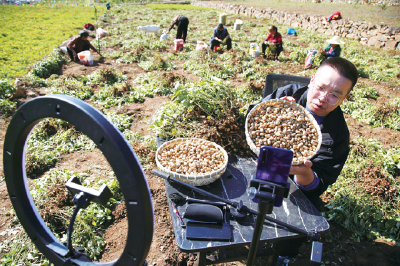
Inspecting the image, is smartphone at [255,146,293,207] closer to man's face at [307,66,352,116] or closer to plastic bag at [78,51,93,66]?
man's face at [307,66,352,116]

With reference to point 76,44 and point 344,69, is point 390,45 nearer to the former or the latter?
point 344,69

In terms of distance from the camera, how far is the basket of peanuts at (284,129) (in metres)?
1.78

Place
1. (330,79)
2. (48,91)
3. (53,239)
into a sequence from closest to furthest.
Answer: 1. (53,239)
2. (330,79)
3. (48,91)

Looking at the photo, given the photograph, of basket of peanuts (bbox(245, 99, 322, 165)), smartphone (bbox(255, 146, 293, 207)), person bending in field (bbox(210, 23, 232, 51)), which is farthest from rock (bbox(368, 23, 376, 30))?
smartphone (bbox(255, 146, 293, 207))

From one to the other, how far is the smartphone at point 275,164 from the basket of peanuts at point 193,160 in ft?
2.69

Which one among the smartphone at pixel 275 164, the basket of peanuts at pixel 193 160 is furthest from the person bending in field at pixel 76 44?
the smartphone at pixel 275 164

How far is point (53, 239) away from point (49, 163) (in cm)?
280

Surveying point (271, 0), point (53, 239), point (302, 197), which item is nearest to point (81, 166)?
point (53, 239)

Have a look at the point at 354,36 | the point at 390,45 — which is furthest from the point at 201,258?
the point at 354,36

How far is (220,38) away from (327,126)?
8.68 m

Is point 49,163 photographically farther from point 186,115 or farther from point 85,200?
point 85,200

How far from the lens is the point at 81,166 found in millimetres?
3561

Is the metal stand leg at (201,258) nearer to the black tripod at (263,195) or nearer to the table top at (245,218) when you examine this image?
the table top at (245,218)

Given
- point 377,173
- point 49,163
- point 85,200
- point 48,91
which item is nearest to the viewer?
point 85,200
